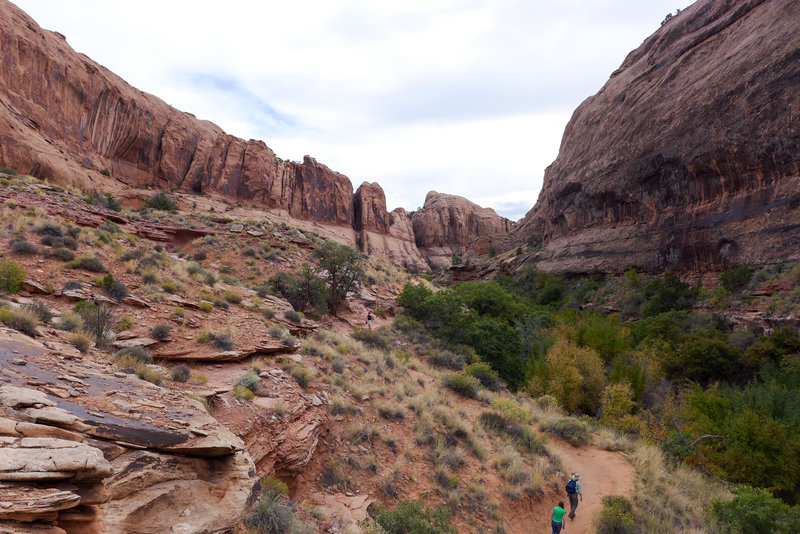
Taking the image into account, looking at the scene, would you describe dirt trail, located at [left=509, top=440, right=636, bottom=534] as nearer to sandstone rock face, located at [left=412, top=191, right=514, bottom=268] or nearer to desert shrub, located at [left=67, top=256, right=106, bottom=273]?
desert shrub, located at [left=67, top=256, right=106, bottom=273]

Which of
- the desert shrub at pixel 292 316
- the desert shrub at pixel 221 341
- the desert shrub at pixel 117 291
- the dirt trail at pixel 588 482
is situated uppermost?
the desert shrub at pixel 117 291

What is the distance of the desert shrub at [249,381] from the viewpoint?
7.12 meters

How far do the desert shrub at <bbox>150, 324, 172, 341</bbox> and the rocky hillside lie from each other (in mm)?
25187

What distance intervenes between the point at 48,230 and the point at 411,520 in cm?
1329

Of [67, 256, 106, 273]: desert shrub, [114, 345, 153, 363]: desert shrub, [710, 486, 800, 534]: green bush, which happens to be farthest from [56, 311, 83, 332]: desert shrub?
[710, 486, 800, 534]: green bush

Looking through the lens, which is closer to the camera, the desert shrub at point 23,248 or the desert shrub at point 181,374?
the desert shrub at point 181,374

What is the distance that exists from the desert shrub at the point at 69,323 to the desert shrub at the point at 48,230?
6.04 m

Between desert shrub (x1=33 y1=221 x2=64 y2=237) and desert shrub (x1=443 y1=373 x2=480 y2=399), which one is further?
desert shrub (x1=443 y1=373 x2=480 y2=399)

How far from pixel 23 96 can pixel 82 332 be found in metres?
33.7

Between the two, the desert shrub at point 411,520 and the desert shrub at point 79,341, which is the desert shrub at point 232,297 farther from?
the desert shrub at point 411,520

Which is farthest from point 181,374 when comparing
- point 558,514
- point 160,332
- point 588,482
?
point 588,482

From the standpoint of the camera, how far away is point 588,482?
30.0 ft

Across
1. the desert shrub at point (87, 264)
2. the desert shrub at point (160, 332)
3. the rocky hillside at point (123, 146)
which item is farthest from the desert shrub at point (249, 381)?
the rocky hillside at point (123, 146)

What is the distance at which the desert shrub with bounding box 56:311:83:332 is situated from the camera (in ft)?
21.5
